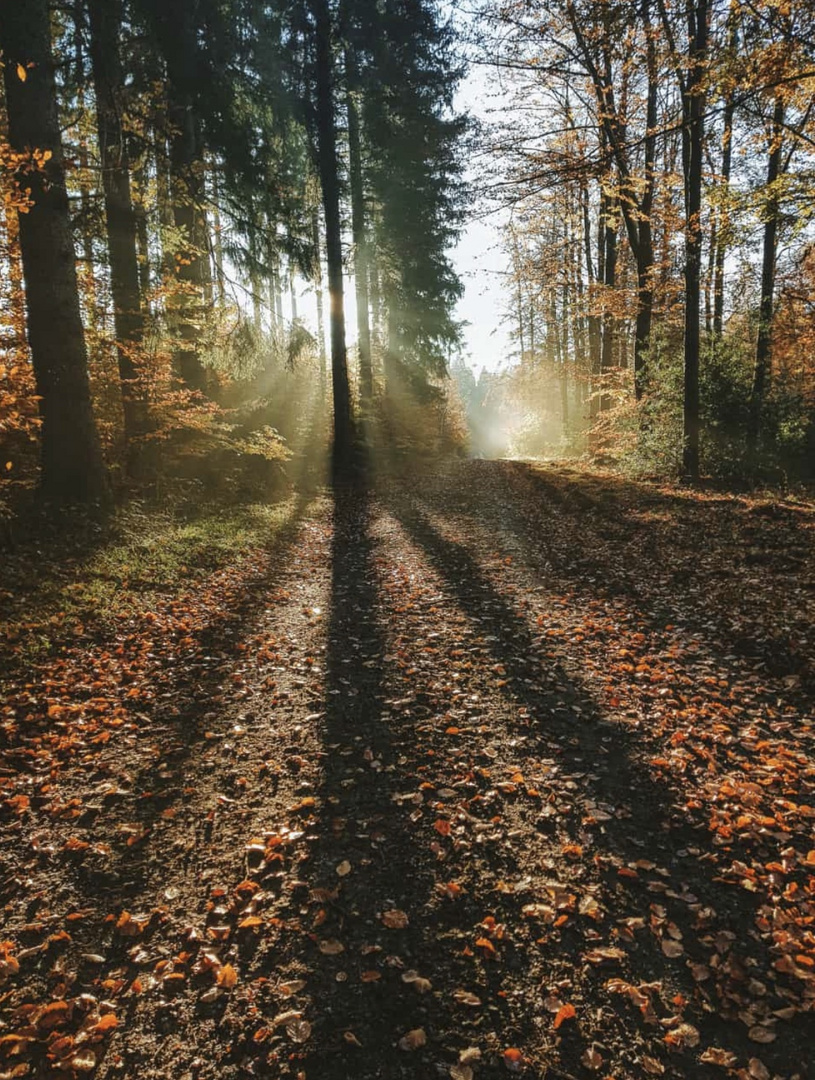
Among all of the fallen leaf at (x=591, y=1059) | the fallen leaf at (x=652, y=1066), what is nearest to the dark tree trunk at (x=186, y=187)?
the fallen leaf at (x=591, y=1059)

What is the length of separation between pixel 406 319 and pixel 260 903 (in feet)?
82.9

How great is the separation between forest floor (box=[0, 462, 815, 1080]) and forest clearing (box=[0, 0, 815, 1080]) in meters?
0.03

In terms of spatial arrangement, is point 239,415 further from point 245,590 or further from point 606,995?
point 606,995

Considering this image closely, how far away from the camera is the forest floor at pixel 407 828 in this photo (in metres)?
2.52

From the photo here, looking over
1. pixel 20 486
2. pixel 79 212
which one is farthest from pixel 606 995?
pixel 79 212

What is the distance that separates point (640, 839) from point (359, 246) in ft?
72.6

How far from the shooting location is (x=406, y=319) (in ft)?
83.1

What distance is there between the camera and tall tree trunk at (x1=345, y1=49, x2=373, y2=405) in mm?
20625

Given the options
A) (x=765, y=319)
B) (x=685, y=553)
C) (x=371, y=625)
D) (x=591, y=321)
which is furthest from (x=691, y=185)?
(x=591, y=321)

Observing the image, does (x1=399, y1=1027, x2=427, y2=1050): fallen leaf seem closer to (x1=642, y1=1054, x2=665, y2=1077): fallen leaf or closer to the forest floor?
the forest floor

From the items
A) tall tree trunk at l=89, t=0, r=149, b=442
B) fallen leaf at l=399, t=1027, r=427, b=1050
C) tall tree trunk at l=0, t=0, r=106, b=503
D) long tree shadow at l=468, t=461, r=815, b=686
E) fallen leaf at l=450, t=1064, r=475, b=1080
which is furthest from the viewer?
tall tree trunk at l=89, t=0, r=149, b=442

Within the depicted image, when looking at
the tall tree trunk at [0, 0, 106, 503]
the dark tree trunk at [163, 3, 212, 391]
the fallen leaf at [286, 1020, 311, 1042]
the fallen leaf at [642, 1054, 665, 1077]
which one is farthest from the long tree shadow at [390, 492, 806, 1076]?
the dark tree trunk at [163, 3, 212, 391]

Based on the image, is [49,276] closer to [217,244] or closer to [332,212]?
[217,244]

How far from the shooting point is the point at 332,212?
15.6 metres
